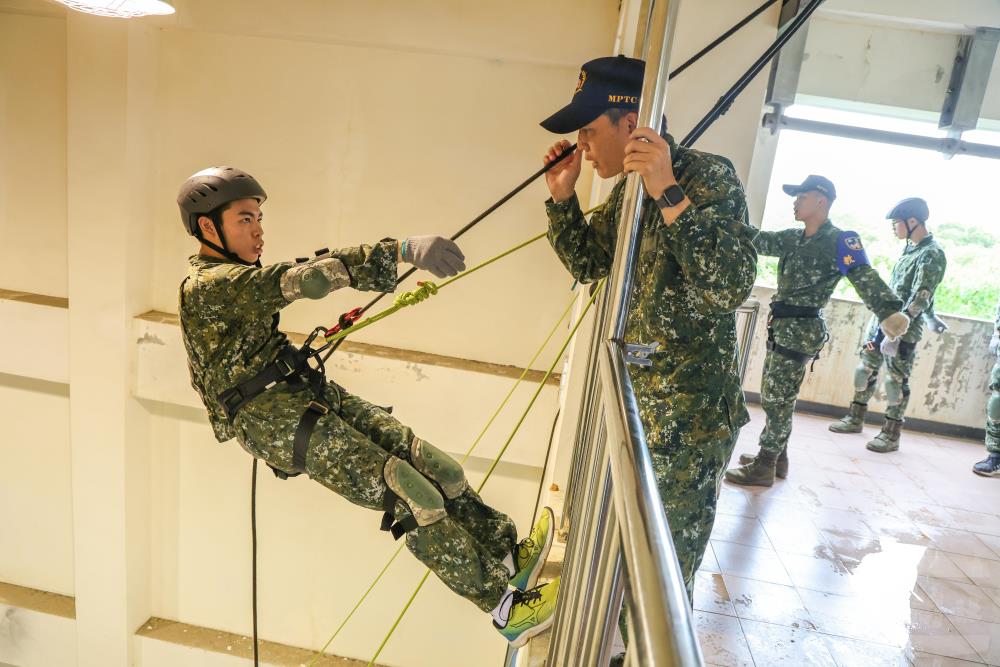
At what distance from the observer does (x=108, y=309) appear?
434 centimetres

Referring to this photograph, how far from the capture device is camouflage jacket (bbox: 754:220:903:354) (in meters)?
4.27

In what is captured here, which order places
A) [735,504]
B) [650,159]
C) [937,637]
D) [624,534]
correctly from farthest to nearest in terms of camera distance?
[735,504] → [937,637] → [650,159] → [624,534]

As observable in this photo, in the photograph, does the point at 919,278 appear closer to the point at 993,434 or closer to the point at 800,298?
the point at 993,434

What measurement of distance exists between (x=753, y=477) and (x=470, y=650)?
7.42 ft

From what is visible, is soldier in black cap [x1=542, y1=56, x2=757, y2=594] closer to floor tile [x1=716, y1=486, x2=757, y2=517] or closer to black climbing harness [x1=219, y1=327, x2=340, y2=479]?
black climbing harness [x1=219, y1=327, x2=340, y2=479]

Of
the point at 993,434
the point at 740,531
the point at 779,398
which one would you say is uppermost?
the point at 779,398

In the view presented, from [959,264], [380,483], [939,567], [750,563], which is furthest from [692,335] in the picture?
[959,264]

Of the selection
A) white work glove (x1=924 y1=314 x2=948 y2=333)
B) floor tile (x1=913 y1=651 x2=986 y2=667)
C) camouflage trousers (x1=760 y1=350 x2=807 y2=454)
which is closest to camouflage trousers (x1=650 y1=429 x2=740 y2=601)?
floor tile (x1=913 y1=651 x2=986 y2=667)

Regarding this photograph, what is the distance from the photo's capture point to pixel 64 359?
4500 mm

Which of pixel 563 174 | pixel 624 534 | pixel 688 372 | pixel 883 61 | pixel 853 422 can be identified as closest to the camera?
pixel 624 534

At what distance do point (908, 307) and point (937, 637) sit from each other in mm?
3725

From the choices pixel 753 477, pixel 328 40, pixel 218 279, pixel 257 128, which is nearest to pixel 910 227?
pixel 753 477

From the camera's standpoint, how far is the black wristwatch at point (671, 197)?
153 centimetres

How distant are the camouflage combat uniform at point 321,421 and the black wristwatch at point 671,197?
1.01m
